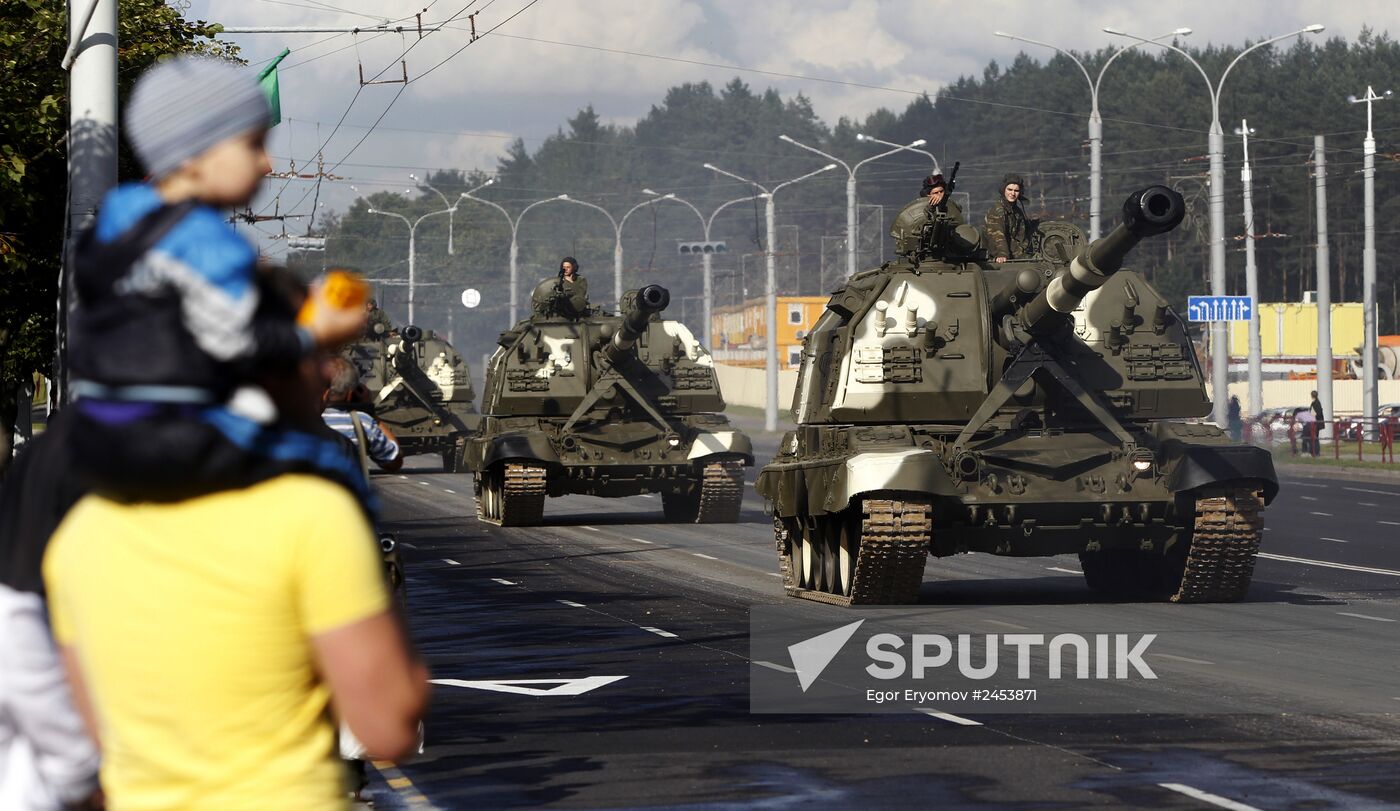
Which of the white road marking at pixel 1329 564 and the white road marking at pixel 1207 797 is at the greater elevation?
the white road marking at pixel 1207 797

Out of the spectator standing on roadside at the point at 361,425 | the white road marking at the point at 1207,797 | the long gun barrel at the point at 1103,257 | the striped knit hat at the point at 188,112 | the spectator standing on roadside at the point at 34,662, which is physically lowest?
the white road marking at the point at 1207,797

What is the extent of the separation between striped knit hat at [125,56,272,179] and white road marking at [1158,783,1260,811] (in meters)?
6.07

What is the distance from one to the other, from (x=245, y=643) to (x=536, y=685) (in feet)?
31.8

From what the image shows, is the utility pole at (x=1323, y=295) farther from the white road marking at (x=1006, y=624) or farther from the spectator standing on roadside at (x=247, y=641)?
the spectator standing on roadside at (x=247, y=641)

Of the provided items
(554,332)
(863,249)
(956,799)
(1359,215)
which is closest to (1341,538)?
(554,332)

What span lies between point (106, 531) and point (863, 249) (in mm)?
135446

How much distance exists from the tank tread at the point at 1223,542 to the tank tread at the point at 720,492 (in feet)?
38.7

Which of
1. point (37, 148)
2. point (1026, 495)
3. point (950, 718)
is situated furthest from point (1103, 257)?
point (37, 148)

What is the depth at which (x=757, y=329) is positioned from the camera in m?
109

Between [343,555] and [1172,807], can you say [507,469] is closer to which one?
[1172,807]

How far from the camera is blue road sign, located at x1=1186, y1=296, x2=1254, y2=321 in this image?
39.8m

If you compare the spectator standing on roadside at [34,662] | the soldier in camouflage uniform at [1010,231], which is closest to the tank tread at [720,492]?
the soldier in camouflage uniform at [1010,231]

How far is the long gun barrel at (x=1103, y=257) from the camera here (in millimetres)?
14242

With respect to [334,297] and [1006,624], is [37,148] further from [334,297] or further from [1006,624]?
[334,297]
